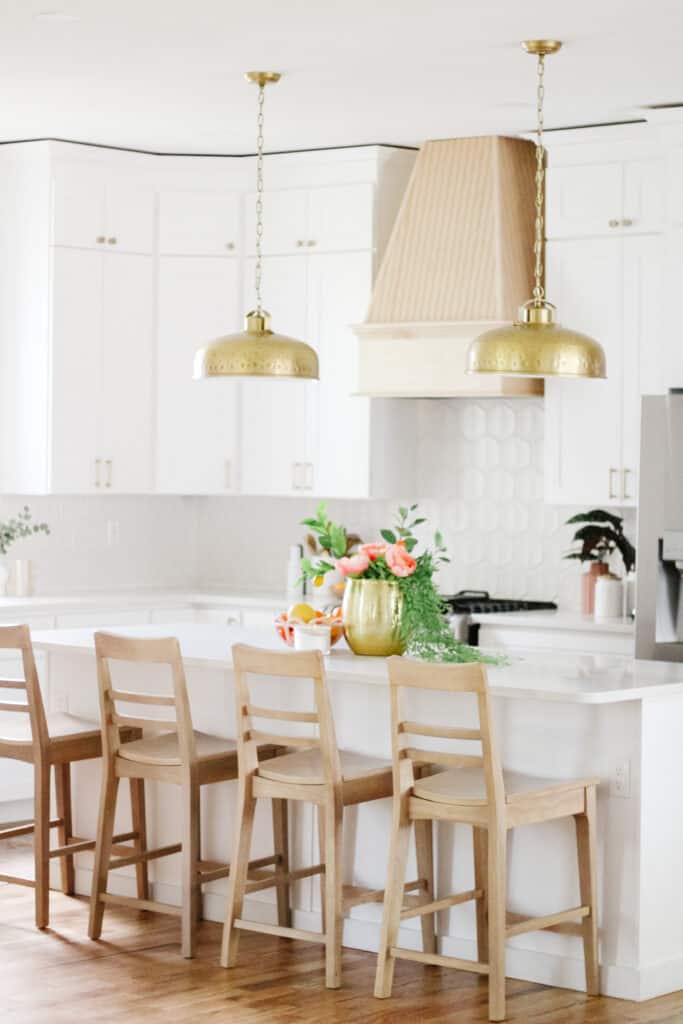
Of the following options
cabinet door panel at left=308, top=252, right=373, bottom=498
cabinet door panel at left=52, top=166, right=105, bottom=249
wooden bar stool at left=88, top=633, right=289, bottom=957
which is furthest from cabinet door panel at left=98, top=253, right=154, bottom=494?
wooden bar stool at left=88, top=633, right=289, bottom=957

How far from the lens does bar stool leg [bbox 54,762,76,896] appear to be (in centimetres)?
579

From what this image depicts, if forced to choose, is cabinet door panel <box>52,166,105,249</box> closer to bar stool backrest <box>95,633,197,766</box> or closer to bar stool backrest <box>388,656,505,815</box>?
bar stool backrest <box>95,633,197,766</box>

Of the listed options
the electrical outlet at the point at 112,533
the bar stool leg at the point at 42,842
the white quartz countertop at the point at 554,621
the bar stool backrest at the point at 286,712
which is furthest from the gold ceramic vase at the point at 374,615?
the electrical outlet at the point at 112,533

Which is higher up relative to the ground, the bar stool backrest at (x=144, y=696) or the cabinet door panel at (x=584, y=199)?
the cabinet door panel at (x=584, y=199)

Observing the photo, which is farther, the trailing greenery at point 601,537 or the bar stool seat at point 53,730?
the trailing greenery at point 601,537

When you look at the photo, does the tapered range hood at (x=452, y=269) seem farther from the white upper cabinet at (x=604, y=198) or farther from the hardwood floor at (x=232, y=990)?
the hardwood floor at (x=232, y=990)

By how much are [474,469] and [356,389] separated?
0.67 m

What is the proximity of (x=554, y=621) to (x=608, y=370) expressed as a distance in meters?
1.01

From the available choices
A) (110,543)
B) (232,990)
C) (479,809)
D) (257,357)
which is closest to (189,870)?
(232,990)

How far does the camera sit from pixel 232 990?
4.73 m

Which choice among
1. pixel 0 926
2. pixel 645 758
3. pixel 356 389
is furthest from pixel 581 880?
pixel 356 389

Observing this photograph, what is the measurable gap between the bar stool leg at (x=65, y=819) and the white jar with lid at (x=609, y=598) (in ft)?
7.46

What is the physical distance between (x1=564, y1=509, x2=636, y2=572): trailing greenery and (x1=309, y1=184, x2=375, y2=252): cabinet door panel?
58.8 inches

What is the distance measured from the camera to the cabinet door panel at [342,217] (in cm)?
739
